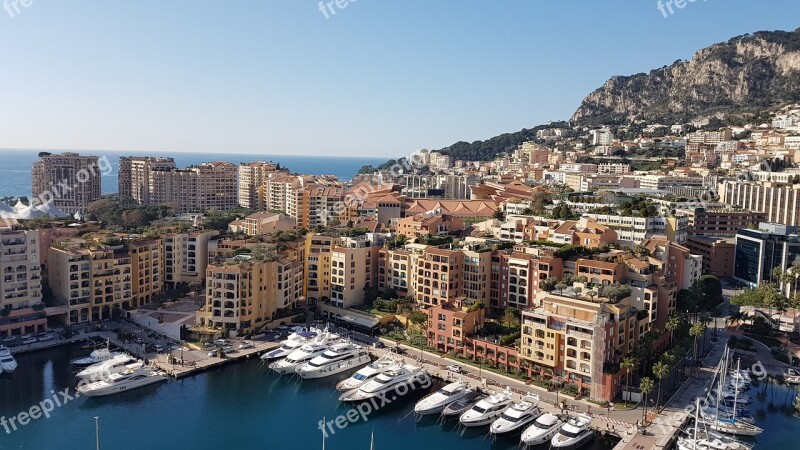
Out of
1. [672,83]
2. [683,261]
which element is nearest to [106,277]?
[683,261]

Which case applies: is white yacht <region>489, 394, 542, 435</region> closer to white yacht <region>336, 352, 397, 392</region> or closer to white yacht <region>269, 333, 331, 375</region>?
white yacht <region>336, 352, 397, 392</region>

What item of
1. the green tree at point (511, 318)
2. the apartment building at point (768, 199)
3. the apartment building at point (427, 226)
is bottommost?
the green tree at point (511, 318)

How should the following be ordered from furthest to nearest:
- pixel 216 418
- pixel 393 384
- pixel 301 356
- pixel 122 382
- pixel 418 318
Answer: pixel 418 318 → pixel 301 356 → pixel 122 382 → pixel 393 384 → pixel 216 418

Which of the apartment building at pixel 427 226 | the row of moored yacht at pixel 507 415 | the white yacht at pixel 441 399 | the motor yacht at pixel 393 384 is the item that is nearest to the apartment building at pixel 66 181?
the apartment building at pixel 427 226

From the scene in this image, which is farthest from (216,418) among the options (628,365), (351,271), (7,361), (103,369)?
(628,365)

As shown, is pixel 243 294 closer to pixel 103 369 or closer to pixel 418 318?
pixel 103 369

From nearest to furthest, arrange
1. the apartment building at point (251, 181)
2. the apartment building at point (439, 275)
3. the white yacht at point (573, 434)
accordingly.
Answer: the white yacht at point (573, 434)
the apartment building at point (439, 275)
the apartment building at point (251, 181)

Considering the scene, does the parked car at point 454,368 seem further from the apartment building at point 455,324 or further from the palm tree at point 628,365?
the palm tree at point 628,365
